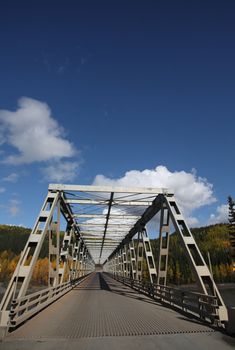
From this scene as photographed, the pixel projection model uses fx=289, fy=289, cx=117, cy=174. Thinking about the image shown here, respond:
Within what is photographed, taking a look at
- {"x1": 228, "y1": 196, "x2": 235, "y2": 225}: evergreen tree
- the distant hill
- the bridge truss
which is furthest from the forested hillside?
the bridge truss

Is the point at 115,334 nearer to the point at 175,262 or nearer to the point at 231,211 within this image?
the point at 231,211

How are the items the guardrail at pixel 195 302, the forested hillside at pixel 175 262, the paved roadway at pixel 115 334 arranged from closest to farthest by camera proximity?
the paved roadway at pixel 115 334
the guardrail at pixel 195 302
the forested hillside at pixel 175 262

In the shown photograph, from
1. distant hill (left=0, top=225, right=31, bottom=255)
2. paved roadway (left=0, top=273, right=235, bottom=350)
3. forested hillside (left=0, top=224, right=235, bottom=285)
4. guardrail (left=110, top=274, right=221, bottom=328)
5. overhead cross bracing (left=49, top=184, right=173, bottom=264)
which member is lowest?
paved roadway (left=0, top=273, right=235, bottom=350)

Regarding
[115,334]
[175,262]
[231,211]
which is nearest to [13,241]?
[175,262]

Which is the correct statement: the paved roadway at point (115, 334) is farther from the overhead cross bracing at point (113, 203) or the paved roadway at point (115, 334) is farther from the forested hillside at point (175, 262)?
the forested hillside at point (175, 262)

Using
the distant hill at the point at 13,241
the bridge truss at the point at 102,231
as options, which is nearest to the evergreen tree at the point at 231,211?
the bridge truss at the point at 102,231

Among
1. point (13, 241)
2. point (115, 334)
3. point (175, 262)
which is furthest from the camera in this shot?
point (13, 241)

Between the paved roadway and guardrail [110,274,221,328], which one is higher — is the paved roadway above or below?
below

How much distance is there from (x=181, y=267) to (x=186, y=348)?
101264 millimetres

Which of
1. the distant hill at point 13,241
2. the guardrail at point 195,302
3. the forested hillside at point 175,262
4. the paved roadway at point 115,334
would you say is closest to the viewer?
the paved roadway at point 115,334

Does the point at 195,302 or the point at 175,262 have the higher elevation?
the point at 175,262


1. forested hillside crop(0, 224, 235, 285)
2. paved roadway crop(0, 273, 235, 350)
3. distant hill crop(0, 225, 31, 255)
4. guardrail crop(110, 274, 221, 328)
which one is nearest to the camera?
paved roadway crop(0, 273, 235, 350)

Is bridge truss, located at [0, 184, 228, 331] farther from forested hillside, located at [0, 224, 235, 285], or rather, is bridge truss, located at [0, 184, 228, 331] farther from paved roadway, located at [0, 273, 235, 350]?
forested hillside, located at [0, 224, 235, 285]

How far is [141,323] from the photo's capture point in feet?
31.2
